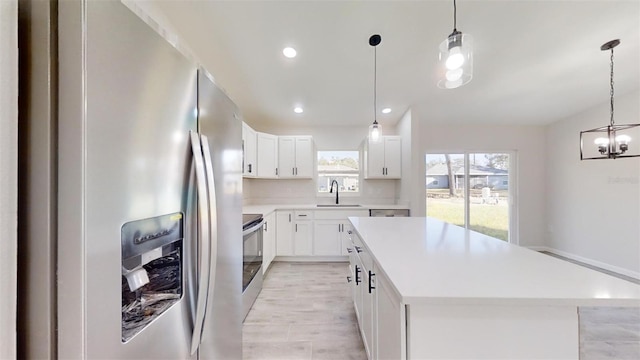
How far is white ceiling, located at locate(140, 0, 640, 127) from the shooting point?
2312 mm

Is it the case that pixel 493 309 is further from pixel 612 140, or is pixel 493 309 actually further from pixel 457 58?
pixel 612 140

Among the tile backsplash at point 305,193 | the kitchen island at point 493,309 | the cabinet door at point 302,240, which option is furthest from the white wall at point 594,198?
the cabinet door at point 302,240

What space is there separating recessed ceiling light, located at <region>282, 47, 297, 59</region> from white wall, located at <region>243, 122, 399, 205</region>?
2.11 meters

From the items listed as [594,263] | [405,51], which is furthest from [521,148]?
[405,51]

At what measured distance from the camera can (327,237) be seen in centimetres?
417

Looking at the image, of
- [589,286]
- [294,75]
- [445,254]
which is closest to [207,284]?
[445,254]

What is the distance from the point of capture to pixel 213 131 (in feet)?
3.45

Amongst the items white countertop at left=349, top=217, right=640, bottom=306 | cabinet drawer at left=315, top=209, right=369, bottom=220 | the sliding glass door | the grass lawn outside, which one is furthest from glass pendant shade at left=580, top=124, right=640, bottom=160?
cabinet drawer at left=315, top=209, right=369, bottom=220

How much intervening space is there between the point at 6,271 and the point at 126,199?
0.74 ft

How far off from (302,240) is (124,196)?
368 centimetres

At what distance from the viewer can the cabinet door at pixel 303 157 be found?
14.7ft

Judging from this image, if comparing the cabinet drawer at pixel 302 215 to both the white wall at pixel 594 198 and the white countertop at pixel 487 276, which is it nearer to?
the white countertop at pixel 487 276

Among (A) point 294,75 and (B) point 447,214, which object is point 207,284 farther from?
(B) point 447,214

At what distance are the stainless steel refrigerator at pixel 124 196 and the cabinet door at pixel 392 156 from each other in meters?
3.73
